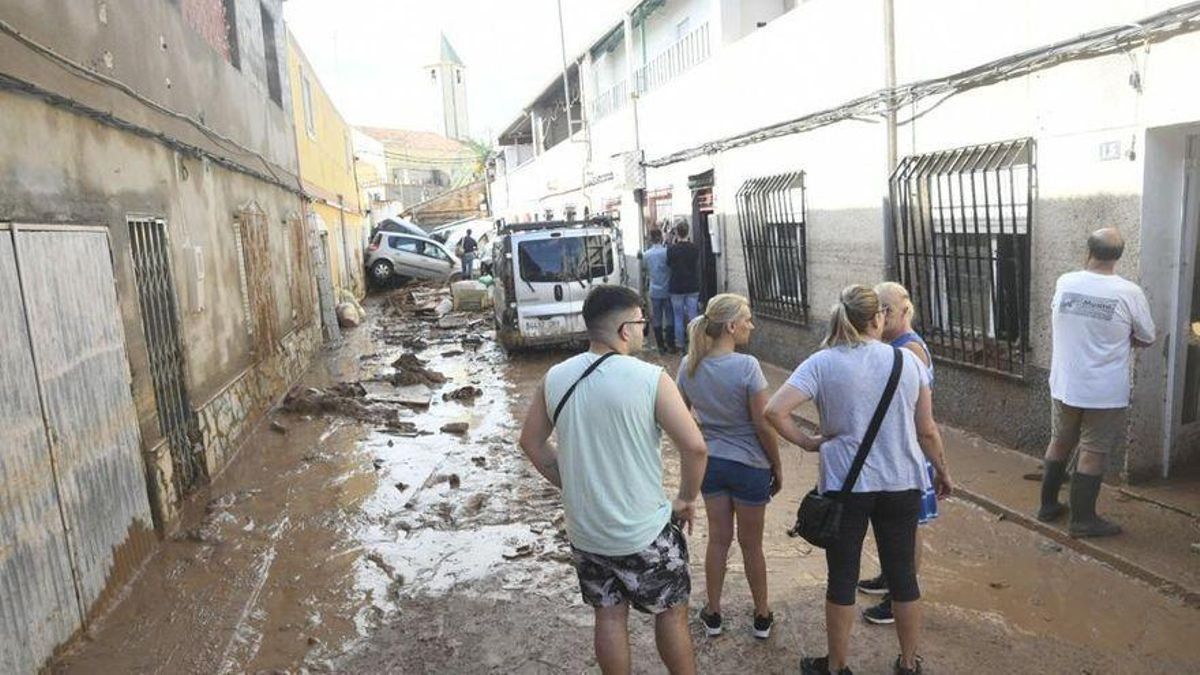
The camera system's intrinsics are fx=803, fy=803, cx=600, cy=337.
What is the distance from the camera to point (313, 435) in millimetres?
8367

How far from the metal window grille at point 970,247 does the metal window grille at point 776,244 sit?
1953mm

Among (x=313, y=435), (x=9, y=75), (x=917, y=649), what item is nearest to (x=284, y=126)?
(x=313, y=435)

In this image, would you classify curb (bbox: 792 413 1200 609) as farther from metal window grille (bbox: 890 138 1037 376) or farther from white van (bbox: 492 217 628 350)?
white van (bbox: 492 217 628 350)

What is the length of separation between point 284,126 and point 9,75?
33.2 ft

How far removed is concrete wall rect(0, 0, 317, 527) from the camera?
13.9 ft

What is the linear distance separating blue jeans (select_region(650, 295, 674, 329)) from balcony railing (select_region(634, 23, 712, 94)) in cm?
365

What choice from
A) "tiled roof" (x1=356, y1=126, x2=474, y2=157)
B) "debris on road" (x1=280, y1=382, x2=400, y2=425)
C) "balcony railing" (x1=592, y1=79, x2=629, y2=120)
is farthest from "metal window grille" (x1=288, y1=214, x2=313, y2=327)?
"tiled roof" (x1=356, y1=126, x2=474, y2=157)

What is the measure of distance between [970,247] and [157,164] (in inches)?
259

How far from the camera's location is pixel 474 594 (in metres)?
4.52

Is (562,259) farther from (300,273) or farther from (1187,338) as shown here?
(1187,338)

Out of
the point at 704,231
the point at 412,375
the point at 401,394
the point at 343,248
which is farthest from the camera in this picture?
the point at 343,248

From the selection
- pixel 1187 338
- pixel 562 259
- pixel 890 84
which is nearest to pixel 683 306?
pixel 562 259

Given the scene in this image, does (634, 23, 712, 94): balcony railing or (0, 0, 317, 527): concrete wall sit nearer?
(0, 0, 317, 527): concrete wall

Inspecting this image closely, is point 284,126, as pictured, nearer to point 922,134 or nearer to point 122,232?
point 122,232
